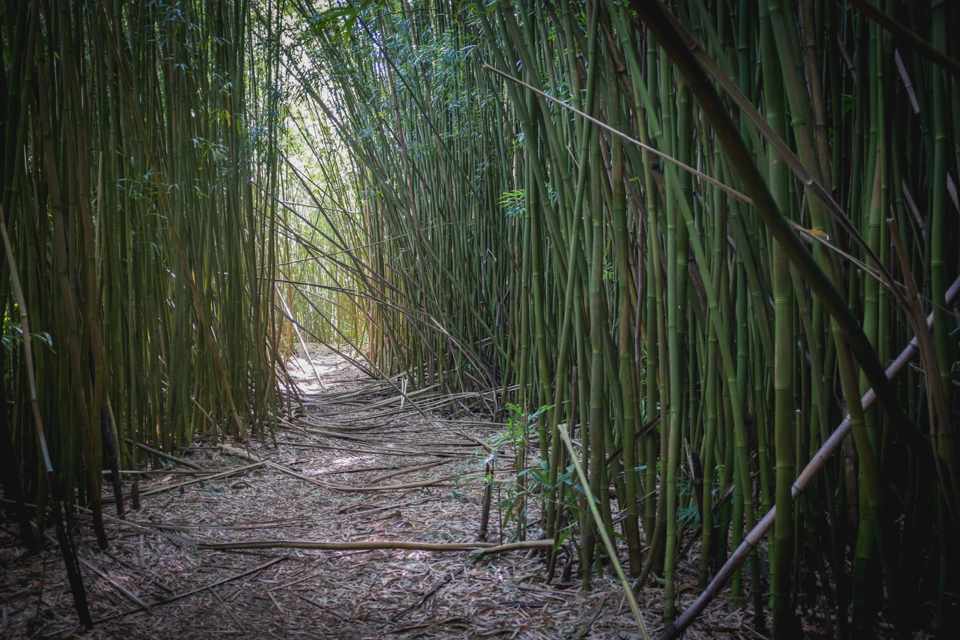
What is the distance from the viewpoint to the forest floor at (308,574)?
3.40 ft

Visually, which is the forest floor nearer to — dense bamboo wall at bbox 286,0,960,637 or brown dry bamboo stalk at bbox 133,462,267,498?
brown dry bamboo stalk at bbox 133,462,267,498

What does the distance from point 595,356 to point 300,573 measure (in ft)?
2.60

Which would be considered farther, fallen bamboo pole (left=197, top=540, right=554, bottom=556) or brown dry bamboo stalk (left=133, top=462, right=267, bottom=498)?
brown dry bamboo stalk (left=133, top=462, right=267, bottom=498)

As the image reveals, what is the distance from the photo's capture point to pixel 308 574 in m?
1.27

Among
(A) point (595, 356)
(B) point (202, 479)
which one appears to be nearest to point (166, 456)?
(B) point (202, 479)

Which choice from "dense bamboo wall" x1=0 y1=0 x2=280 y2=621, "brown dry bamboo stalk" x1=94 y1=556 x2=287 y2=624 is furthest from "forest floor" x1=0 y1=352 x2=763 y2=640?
"dense bamboo wall" x1=0 y1=0 x2=280 y2=621

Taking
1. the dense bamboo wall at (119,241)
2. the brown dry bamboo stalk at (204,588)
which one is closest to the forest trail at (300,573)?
the brown dry bamboo stalk at (204,588)

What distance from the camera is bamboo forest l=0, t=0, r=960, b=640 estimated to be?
0.75 m

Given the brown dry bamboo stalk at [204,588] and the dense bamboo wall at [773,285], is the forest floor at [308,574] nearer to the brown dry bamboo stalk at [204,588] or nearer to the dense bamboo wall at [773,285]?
the brown dry bamboo stalk at [204,588]

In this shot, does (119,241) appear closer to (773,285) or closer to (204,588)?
(204,588)

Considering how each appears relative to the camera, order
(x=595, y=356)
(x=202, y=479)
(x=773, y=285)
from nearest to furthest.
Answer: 1. (x=773, y=285)
2. (x=595, y=356)
3. (x=202, y=479)

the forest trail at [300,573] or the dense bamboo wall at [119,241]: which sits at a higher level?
the dense bamboo wall at [119,241]

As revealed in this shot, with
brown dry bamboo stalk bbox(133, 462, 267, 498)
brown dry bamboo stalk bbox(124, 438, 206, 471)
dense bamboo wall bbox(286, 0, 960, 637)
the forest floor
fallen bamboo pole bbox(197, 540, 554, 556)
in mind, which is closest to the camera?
dense bamboo wall bbox(286, 0, 960, 637)

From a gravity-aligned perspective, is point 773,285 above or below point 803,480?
above
